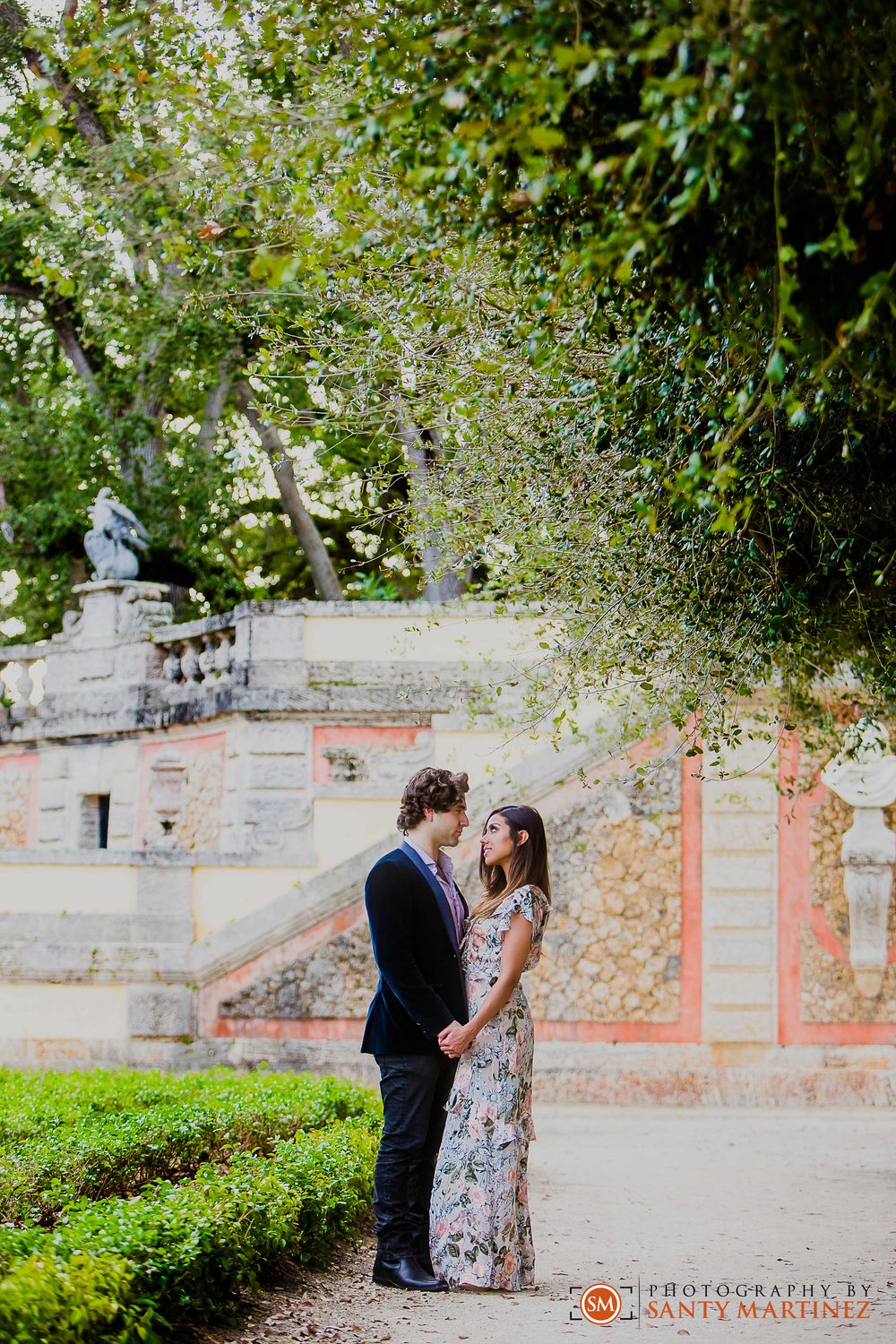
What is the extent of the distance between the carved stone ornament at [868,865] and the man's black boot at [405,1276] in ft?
21.8

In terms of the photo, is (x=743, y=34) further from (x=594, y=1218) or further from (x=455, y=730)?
(x=455, y=730)

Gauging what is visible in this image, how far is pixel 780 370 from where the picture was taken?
2943 mm

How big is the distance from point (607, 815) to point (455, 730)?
2.17 meters

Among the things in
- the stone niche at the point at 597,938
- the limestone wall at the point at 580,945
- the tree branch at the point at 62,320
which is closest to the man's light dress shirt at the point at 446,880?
the limestone wall at the point at 580,945

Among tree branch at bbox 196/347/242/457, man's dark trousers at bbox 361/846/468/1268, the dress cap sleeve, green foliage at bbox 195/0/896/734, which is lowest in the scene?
man's dark trousers at bbox 361/846/468/1268

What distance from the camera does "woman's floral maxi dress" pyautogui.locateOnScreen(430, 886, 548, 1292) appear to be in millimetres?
4875

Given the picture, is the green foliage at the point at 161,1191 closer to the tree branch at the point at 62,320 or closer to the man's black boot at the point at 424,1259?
the man's black boot at the point at 424,1259

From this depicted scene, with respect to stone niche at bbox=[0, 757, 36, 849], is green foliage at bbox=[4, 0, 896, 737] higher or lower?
higher

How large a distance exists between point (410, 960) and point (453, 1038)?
1.00 feet

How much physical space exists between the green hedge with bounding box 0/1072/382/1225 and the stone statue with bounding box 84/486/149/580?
8.31 meters

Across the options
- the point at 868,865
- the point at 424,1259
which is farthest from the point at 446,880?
the point at 868,865

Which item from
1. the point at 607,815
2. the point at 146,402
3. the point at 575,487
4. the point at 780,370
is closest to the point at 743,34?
the point at 780,370

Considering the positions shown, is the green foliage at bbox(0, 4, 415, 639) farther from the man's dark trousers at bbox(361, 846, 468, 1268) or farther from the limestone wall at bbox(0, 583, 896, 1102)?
the man's dark trousers at bbox(361, 846, 468, 1268)

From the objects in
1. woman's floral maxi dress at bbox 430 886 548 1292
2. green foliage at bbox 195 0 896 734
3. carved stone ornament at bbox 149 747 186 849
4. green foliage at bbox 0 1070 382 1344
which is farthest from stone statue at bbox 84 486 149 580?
woman's floral maxi dress at bbox 430 886 548 1292
